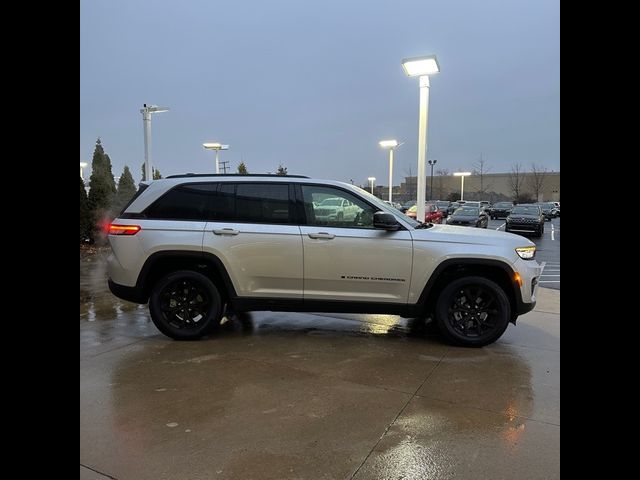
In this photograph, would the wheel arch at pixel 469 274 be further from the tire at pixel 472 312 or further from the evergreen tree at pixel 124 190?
the evergreen tree at pixel 124 190

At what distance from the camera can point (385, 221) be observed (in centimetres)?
509

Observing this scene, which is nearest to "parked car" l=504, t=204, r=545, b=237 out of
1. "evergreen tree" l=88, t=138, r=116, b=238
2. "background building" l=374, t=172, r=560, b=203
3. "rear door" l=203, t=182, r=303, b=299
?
"evergreen tree" l=88, t=138, r=116, b=238

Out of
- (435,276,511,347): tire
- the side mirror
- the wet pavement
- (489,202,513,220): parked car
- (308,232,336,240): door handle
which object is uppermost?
(489,202,513,220): parked car

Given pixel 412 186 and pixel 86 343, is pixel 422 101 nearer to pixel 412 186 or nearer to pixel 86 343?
pixel 86 343

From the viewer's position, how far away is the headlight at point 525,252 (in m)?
5.17

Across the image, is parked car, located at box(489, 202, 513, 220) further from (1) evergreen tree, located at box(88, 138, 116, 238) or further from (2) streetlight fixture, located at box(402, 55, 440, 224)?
(1) evergreen tree, located at box(88, 138, 116, 238)

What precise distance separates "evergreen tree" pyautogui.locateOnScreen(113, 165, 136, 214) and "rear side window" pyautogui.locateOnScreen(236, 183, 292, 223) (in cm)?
1147

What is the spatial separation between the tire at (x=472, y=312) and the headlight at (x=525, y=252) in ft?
1.44

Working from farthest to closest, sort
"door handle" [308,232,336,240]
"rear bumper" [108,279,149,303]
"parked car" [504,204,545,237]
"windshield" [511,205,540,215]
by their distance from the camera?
"windshield" [511,205,540,215] < "parked car" [504,204,545,237] < "rear bumper" [108,279,149,303] < "door handle" [308,232,336,240]

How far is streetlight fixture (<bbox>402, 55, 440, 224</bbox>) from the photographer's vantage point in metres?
8.82

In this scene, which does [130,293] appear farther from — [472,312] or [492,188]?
[492,188]

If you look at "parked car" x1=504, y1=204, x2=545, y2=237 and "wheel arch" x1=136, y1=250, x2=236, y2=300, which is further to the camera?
"parked car" x1=504, y1=204, x2=545, y2=237
